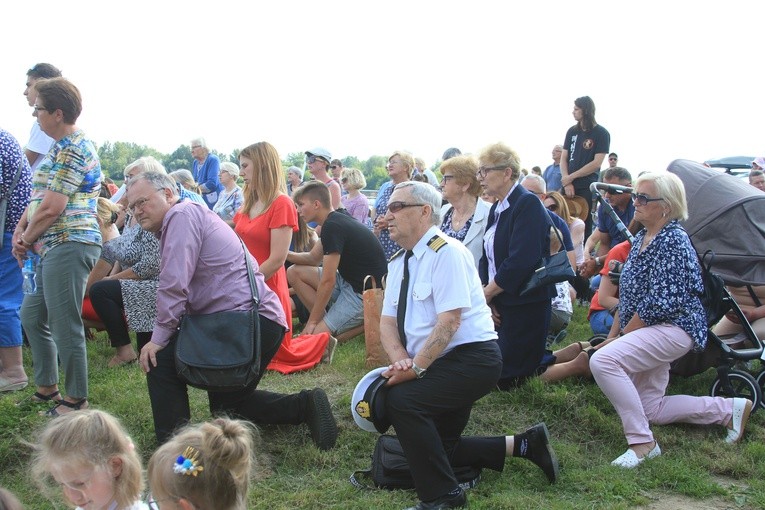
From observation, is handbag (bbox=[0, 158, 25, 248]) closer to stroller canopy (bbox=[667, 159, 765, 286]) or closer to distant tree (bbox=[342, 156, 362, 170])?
stroller canopy (bbox=[667, 159, 765, 286])

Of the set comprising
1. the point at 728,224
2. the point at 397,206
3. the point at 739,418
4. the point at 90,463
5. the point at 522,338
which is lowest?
the point at 739,418

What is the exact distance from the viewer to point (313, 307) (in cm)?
746

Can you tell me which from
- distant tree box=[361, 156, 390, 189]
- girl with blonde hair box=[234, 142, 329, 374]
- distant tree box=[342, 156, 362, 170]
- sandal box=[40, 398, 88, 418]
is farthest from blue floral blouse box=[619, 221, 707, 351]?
distant tree box=[361, 156, 390, 189]

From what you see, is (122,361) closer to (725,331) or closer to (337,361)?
(337,361)

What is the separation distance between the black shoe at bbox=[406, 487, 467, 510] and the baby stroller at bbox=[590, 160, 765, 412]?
98.6 inches

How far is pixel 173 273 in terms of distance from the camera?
4.34m

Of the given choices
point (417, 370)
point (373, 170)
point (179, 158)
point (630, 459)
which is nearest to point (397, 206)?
point (417, 370)

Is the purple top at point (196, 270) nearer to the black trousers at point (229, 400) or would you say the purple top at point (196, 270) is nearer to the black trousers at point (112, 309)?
the black trousers at point (229, 400)

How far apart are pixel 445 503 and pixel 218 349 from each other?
1.58 m

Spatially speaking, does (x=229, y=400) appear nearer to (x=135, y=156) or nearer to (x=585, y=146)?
(x=585, y=146)

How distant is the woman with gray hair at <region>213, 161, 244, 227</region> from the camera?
34.8 feet

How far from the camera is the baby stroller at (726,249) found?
5516mm

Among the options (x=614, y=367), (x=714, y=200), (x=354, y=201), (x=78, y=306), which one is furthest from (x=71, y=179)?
(x=354, y=201)

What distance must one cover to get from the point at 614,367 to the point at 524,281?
90 centimetres
